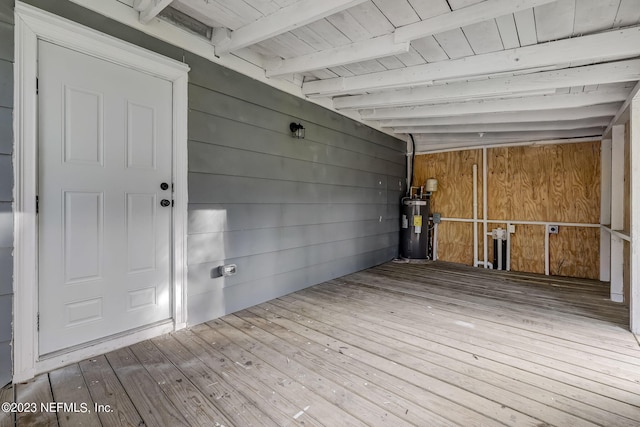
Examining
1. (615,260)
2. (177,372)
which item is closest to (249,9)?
→ (177,372)

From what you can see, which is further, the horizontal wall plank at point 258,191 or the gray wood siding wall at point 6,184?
the horizontal wall plank at point 258,191

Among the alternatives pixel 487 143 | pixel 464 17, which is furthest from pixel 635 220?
pixel 487 143

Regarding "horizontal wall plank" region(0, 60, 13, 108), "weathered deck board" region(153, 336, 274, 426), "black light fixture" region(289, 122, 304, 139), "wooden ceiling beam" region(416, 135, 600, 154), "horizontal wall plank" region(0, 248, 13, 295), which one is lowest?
"weathered deck board" region(153, 336, 274, 426)

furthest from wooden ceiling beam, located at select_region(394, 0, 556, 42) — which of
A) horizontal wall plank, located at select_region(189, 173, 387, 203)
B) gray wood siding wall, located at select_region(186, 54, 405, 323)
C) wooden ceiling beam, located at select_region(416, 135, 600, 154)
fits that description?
wooden ceiling beam, located at select_region(416, 135, 600, 154)

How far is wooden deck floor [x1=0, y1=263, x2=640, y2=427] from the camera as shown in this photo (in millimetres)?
1502

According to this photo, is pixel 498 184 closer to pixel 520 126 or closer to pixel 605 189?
pixel 520 126

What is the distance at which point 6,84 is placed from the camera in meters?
1.66

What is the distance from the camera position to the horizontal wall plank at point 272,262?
2.60 metres

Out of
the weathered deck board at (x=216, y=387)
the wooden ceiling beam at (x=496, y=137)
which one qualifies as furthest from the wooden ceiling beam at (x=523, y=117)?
the weathered deck board at (x=216, y=387)

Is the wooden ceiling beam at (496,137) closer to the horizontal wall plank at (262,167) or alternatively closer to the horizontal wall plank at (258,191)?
the horizontal wall plank at (262,167)

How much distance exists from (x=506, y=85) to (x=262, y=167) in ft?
8.26

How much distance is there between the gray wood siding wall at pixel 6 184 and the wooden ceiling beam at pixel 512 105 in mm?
3610

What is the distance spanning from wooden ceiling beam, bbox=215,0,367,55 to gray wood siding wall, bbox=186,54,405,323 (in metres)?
0.34

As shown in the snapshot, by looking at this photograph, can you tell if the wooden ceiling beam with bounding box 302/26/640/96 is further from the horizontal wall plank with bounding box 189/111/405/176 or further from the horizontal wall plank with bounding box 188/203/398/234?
the horizontal wall plank with bounding box 188/203/398/234
